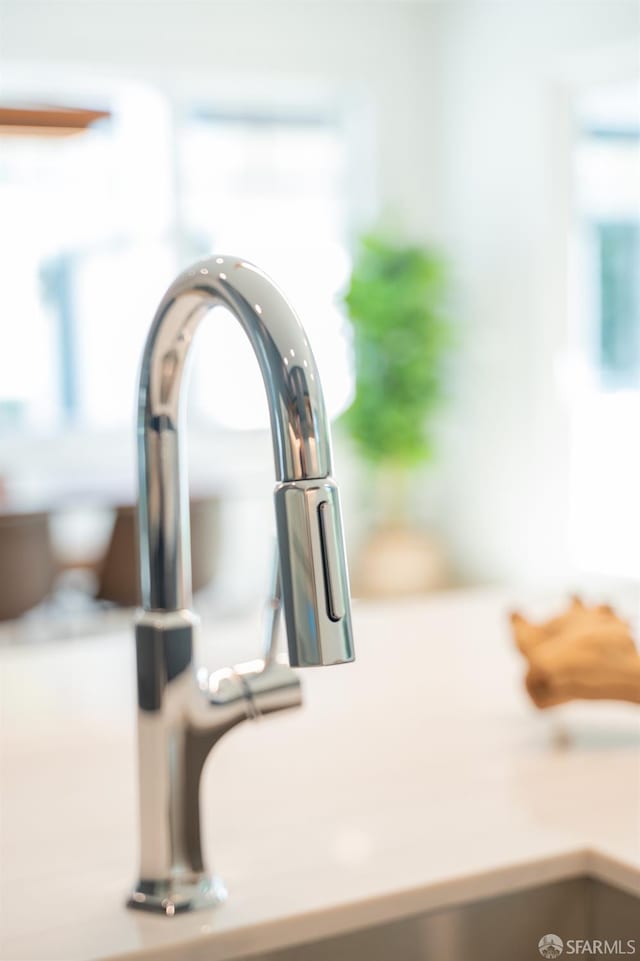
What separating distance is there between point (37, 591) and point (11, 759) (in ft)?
11.0

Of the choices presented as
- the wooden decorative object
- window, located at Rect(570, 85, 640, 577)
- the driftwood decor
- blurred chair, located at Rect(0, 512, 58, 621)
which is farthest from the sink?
window, located at Rect(570, 85, 640, 577)

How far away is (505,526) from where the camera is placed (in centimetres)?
629

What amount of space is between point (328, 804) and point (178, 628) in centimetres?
31

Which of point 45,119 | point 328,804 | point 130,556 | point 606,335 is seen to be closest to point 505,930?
point 328,804

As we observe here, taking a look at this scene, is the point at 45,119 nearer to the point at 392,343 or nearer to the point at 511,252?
the point at 392,343

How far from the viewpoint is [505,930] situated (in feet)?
2.77

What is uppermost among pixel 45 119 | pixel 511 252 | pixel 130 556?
pixel 511 252

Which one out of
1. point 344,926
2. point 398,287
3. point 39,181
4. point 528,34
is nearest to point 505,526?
point 398,287

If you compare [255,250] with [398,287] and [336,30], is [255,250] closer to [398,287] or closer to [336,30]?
[398,287]

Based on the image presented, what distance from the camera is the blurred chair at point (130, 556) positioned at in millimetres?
4590

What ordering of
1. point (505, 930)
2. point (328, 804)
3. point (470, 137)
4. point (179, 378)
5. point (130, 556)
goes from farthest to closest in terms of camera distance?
point (470, 137) < point (130, 556) < point (328, 804) < point (505, 930) < point (179, 378)

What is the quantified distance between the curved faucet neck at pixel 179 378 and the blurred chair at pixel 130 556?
3.84 meters

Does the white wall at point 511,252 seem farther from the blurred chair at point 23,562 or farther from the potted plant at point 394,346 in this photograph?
the blurred chair at point 23,562

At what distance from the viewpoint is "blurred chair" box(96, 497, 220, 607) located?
15.1 feet
